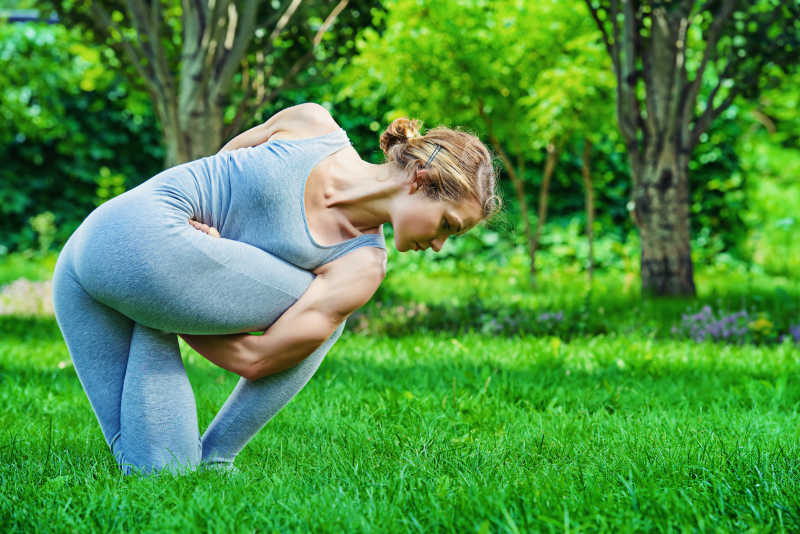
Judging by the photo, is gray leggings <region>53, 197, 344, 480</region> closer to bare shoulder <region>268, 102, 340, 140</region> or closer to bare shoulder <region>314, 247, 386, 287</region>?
bare shoulder <region>314, 247, 386, 287</region>

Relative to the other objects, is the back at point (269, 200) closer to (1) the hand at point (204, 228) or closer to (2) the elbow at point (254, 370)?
(1) the hand at point (204, 228)

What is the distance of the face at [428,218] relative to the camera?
204 cm

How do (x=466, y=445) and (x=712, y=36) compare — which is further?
(x=712, y=36)

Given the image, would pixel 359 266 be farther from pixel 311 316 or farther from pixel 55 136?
pixel 55 136

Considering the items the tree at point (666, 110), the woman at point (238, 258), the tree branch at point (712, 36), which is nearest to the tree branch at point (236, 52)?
the tree at point (666, 110)

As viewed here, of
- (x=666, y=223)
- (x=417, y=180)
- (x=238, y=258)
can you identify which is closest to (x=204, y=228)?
(x=238, y=258)

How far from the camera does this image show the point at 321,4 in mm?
5938

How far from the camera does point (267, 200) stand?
6.83ft

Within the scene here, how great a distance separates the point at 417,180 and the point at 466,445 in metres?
0.94

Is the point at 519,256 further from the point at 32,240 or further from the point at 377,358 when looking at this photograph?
the point at 32,240

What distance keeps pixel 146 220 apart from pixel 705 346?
3441 mm

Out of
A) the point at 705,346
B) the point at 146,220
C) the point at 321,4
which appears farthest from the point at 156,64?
the point at 705,346

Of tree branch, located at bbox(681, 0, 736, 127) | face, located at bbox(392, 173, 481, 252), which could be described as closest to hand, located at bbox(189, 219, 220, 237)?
face, located at bbox(392, 173, 481, 252)

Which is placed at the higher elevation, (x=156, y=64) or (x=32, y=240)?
(x=156, y=64)
